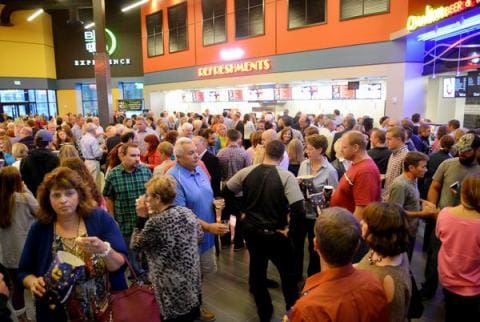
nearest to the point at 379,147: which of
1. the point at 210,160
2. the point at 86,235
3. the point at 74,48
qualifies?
the point at 210,160

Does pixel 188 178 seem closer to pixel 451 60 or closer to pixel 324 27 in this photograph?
pixel 451 60

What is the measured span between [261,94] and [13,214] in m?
12.0

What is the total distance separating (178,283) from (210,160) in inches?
93.8

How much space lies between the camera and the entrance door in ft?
64.1

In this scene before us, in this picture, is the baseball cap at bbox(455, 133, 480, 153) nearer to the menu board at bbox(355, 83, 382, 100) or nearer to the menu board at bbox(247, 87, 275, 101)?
the menu board at bbox(355, 83, 382, 100)

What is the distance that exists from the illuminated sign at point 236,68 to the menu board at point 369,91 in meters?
3.55

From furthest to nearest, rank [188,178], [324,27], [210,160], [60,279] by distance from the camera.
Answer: [324,27] < [210,160] < [188,178] < [60,279]

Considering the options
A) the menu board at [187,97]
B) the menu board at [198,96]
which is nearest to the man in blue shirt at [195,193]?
the menu board at [198,96]

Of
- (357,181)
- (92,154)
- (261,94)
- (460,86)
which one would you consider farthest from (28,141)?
(460,86)

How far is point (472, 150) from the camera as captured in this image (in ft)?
11.8

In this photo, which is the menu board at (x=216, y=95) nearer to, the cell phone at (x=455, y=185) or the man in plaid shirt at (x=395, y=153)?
the man in plaid shirt at (x=395, y=153)

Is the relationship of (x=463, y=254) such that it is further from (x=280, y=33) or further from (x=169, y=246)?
(x=280, y=33)

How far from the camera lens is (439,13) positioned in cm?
751

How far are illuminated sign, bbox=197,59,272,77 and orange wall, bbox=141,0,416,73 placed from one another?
303 mm
